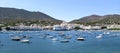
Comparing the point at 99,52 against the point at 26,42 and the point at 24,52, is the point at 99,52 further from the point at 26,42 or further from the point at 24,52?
the point at 26,42

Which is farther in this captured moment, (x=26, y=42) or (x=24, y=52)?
(x=26, y=42)

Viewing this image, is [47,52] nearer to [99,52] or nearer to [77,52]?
[77,52]

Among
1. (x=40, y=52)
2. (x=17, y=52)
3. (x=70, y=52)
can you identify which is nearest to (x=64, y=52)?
(x=70, y=52)

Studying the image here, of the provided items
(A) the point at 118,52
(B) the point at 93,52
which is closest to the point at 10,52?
(B) the point at 93,52

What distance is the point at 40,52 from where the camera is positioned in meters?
52.9

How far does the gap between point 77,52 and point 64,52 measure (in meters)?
2.44

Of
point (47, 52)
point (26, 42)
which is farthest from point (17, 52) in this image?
point (26, 42)

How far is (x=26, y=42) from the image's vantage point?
3086 inches

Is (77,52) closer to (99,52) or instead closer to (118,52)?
(99,52)

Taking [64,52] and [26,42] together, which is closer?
[64,52]

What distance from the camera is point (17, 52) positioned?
5328 centimetres

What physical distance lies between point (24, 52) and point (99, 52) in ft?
45.5

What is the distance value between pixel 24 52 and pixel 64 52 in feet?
24.5

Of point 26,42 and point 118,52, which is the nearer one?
point 118,52
